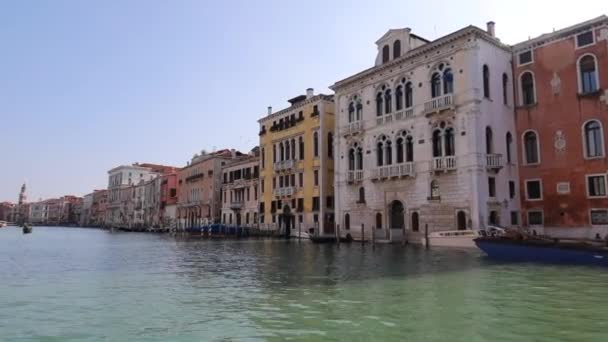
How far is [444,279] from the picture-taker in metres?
10.4

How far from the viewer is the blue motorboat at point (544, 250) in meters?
12.8

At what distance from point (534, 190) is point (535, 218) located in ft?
3.91

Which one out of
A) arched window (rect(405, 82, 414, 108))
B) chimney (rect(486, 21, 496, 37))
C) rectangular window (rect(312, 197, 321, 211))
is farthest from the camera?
rectangular window (rect(312, 197, 321, 211))

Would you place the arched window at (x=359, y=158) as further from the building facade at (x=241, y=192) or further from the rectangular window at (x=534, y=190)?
the building facade at (x=241, y=192)

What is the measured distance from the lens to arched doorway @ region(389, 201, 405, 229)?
23609 mm

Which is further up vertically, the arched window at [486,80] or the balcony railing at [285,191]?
the arched window at [486,80]

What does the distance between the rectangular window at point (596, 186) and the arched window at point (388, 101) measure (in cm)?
971

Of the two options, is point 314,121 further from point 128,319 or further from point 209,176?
point 128,319

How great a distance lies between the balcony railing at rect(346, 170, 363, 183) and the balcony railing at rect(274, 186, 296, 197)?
20.6 ft

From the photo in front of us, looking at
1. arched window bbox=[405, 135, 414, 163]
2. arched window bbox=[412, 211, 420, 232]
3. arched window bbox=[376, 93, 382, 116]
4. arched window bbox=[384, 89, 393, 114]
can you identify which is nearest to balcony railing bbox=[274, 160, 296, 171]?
arched window bbox=[376, 93, 382, 116]

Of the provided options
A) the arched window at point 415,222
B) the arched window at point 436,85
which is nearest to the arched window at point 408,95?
the arched window at point 436,85

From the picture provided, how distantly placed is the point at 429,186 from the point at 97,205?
90345 mm

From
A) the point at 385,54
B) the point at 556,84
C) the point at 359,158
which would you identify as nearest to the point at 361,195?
the point at 359,158

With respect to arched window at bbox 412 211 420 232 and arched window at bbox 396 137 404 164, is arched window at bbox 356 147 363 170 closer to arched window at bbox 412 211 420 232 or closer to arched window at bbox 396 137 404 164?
arched window at bbox 396 137 404 164
